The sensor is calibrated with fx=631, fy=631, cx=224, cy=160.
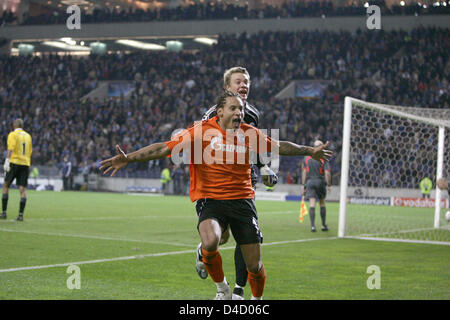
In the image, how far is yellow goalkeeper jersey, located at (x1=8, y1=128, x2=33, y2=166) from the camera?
14518 millimetres

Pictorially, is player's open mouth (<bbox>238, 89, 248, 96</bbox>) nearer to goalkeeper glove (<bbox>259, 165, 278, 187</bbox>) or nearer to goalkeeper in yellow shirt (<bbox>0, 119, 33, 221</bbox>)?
goalkeeper glove (<bbox>259, 165, 278, 187</bbox>)

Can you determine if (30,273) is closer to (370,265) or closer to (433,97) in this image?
(370,265)

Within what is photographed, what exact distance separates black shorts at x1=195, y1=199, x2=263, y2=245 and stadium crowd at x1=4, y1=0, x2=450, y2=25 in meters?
36.4

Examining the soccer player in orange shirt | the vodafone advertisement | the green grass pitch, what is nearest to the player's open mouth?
the soccer player in orange shirt

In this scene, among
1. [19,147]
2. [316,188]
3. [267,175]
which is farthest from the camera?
[316,188]

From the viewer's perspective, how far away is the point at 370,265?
936 centimetres

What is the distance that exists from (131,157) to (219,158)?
0.83 meters

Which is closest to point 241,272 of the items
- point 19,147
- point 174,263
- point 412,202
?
point 174,263

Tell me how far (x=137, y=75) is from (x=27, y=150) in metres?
31.2

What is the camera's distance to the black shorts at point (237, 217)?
572 cm

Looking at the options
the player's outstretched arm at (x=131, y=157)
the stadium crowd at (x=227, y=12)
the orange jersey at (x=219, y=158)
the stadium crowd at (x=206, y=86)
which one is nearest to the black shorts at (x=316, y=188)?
the orange jersey at (x=219, y=158)

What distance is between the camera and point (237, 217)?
18.9 feet

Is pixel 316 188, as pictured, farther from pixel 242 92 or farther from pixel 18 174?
pixel 242 92

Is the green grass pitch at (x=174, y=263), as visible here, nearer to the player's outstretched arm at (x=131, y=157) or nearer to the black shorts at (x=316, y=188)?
the black shorts at (x=316, y=188)
